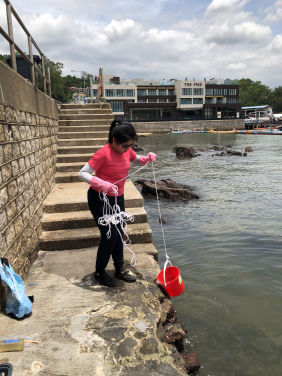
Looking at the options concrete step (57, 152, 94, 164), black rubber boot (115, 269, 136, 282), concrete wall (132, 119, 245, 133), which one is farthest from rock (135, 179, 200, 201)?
concrete wall (132, 119, 245, 133)

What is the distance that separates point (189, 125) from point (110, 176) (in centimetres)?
7262

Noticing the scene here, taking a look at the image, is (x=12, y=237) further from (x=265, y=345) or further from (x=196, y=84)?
(x=196, y=84)

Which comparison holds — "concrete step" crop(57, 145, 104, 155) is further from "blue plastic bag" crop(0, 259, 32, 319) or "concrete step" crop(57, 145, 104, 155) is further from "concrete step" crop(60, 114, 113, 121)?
"blue plastic bag" crop(0, 259, 32, 319)

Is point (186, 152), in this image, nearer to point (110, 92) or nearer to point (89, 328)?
point (89, 328)

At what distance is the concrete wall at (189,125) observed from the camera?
7006 cm

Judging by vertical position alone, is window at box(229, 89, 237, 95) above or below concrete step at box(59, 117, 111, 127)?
above

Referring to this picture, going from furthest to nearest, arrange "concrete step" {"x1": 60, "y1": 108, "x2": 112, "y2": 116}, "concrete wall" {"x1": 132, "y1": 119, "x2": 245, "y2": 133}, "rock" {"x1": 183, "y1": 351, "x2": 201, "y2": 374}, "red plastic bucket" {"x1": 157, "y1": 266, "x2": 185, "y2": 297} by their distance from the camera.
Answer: "concrete wall" {"x1": 132, "y1": 119, "x2": 245, "y2": 133}, "concrete step" {"x1": 60, "y1": 108, "x2": 112, "y2": 116}, "red plastic bucket" {"x1": 157, "y1": 266, "x2": 185, "y2": 297}, "rock" {"x1": 183, "y1": 351, "x2": 201, "y2": 374}

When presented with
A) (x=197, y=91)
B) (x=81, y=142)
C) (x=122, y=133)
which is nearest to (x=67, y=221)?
(x=122, y=133)

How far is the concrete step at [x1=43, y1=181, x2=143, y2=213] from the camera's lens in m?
5.42

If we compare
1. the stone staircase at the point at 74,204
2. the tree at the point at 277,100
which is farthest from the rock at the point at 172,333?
the tree at the point at 277,100

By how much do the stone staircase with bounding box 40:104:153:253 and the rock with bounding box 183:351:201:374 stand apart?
1.69 m

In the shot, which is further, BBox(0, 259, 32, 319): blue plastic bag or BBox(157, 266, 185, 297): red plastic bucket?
BBox(157, 266, 185, 297): red plastic bucket

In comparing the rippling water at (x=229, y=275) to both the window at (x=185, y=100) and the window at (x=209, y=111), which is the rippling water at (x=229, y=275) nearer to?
the window at (x=185, y=100)

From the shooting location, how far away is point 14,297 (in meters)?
2.78
